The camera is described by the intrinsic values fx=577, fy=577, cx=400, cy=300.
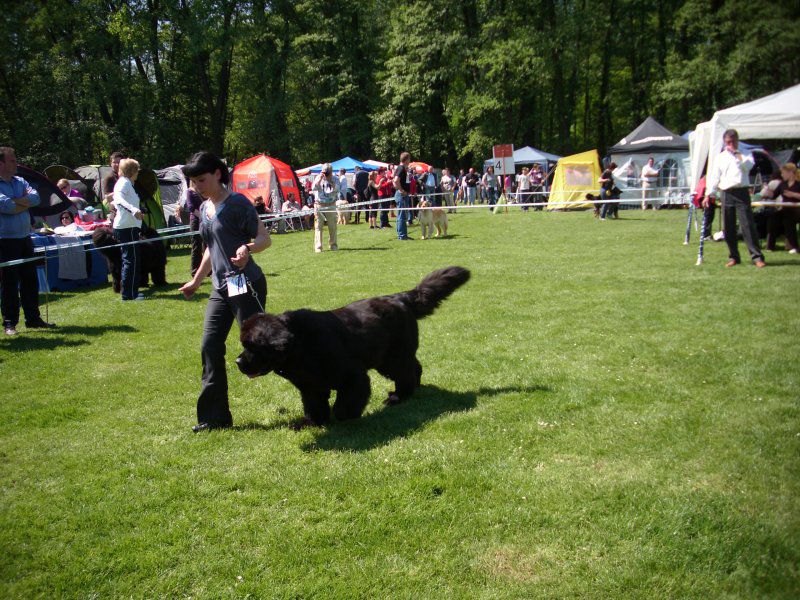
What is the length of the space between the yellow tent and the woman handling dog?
25.0 meters

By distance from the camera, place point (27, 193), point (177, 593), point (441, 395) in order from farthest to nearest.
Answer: point (27, 193) < point (441, 395) < point (177, 593)

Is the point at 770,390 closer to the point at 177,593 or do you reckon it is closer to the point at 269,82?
the point at 177,593

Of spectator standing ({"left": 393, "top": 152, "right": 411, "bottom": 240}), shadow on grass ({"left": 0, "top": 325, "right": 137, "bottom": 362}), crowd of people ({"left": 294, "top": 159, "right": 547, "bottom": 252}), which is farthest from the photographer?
spectator standing ({"left": 393, "top": 152, "right": 411, "bottom": 240})

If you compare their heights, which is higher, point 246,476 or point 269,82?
point 269,82

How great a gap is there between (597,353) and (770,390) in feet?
5.58

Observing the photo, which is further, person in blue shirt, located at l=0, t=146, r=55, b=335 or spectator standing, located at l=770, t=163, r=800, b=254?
spectator standing, located at l=770, t=163, r=800, b=254

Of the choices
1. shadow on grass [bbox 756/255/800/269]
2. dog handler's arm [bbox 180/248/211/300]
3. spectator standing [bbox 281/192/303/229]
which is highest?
spectator standing [bbox 281/192/303/229]

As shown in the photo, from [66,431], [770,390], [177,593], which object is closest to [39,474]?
[66,431]

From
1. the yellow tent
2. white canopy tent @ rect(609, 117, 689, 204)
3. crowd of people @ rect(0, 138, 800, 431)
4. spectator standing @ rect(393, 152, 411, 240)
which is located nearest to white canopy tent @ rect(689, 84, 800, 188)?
crowd of people @ rect(0, 138, 800, 431)

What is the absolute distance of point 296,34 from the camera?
144 feet

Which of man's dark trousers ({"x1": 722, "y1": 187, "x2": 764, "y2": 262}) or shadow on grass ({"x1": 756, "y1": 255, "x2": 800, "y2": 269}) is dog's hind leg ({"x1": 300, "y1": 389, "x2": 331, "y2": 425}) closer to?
man's dark trousers ({"x1": 722, "y1": 187, "x2": 764, "y2": 262})

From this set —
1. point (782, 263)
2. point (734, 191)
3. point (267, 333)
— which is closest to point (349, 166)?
point (734, 191)

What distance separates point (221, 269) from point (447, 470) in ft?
7.80

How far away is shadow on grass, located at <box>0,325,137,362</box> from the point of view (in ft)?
25.0
